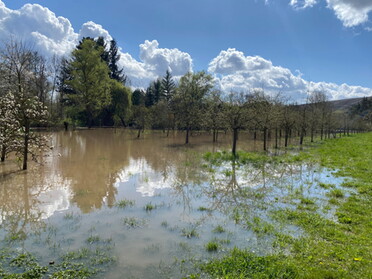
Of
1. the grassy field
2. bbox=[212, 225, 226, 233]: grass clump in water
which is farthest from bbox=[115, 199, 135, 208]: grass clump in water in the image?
the grassy field

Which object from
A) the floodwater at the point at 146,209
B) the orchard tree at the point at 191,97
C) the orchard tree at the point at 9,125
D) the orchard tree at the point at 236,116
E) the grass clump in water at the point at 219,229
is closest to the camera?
the floodwater at the point at 146,209

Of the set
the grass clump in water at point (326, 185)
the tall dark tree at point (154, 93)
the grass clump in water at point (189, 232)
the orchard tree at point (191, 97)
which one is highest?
the tall dark tree at point (154, 93)

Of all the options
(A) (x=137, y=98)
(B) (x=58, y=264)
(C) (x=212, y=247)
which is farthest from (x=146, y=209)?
(A) (x=137, y=98)

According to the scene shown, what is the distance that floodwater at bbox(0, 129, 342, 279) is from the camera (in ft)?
18.4

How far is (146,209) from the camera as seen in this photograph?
818cm

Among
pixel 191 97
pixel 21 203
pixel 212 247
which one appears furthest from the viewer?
pixel 191 97

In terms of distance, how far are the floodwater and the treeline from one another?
327cm

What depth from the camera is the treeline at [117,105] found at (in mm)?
14086

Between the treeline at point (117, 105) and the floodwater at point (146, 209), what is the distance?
129 inches

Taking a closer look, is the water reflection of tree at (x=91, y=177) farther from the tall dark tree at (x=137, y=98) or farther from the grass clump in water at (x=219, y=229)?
the tall dark tree at (x=137, y=98)

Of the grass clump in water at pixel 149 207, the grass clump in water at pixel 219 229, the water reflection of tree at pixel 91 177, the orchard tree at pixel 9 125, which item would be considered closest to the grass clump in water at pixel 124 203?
the water reflection of tree at pixel 91 177

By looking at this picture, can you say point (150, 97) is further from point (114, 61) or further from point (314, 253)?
point (314, 253)

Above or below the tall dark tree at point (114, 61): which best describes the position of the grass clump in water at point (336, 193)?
below

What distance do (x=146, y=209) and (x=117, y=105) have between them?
44.0 m
